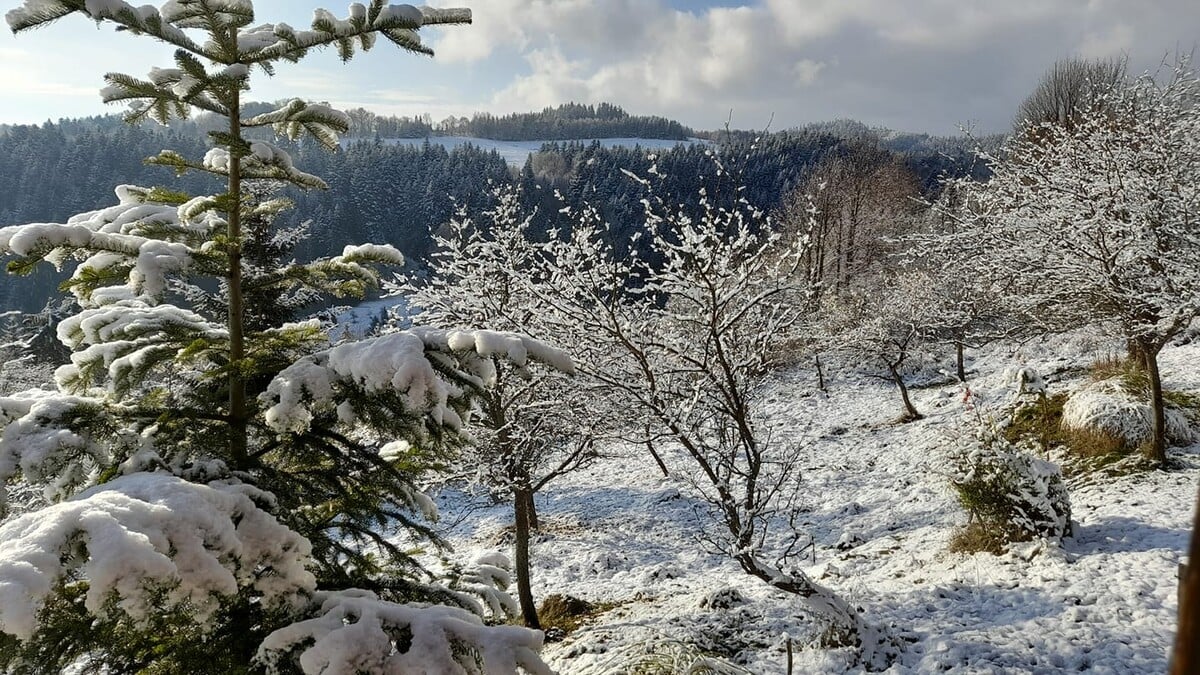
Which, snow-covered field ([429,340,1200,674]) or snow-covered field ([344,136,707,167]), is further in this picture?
snow-covered field ([344,136,707,167])

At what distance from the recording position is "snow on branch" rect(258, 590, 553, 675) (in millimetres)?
2361

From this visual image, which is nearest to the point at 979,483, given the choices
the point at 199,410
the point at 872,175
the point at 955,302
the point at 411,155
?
the point at 199,410

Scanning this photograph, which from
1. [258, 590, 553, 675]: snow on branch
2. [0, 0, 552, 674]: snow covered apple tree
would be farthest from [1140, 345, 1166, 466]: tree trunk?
[258, 590, 553, 675]: snow on branch

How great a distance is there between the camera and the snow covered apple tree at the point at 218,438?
2166 mm

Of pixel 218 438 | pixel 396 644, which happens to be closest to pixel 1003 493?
pixel 396 644

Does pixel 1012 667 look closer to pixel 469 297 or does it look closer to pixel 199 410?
pixel 199 410

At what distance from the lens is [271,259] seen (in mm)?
13805

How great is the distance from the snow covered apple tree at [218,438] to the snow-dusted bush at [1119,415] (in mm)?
10174

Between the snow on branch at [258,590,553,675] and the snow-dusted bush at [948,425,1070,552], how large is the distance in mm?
6841

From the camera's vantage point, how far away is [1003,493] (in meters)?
7.32

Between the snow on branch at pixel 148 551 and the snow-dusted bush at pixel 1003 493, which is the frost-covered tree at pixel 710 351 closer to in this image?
the snow-dusted bush at pixel 1003 493

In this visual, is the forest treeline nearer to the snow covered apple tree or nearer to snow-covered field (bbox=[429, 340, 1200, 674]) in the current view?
snow-covered field (bbox=[429, 340, 1200, 674])

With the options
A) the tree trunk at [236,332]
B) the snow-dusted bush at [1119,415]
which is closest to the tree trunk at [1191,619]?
the tree trunk at [236,332]

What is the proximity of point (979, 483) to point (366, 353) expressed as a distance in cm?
755
